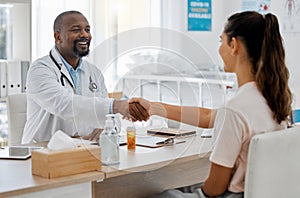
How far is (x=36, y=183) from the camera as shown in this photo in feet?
5.17

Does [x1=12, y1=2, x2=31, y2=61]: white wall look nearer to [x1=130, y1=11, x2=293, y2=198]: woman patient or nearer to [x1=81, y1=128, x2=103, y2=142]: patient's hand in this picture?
[x1=81, y1=128, x2=103, y2=142]: patient's hand

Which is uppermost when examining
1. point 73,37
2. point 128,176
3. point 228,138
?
point 73,37

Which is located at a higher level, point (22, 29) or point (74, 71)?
point (22, 29)

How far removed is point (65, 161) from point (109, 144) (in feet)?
0.68

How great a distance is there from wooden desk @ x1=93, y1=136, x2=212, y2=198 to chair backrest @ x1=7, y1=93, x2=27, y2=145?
0.89 metres

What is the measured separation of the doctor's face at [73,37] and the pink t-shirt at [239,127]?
4.24 ft

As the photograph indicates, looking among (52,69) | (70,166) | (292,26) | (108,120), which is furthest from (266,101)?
(292,26)

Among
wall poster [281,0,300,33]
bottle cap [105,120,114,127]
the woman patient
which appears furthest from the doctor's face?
wall poster [281,0,300,33]

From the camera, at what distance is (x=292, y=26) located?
4.00m

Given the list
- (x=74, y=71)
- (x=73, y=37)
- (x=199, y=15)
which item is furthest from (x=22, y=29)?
(x=199, y=15)

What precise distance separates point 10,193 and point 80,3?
2.77 metres

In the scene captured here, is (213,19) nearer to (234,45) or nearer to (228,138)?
(234,45)

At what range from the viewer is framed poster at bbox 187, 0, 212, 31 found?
4.74 m

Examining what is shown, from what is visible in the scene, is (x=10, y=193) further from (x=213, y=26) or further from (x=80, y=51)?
(x=213, y=26)
